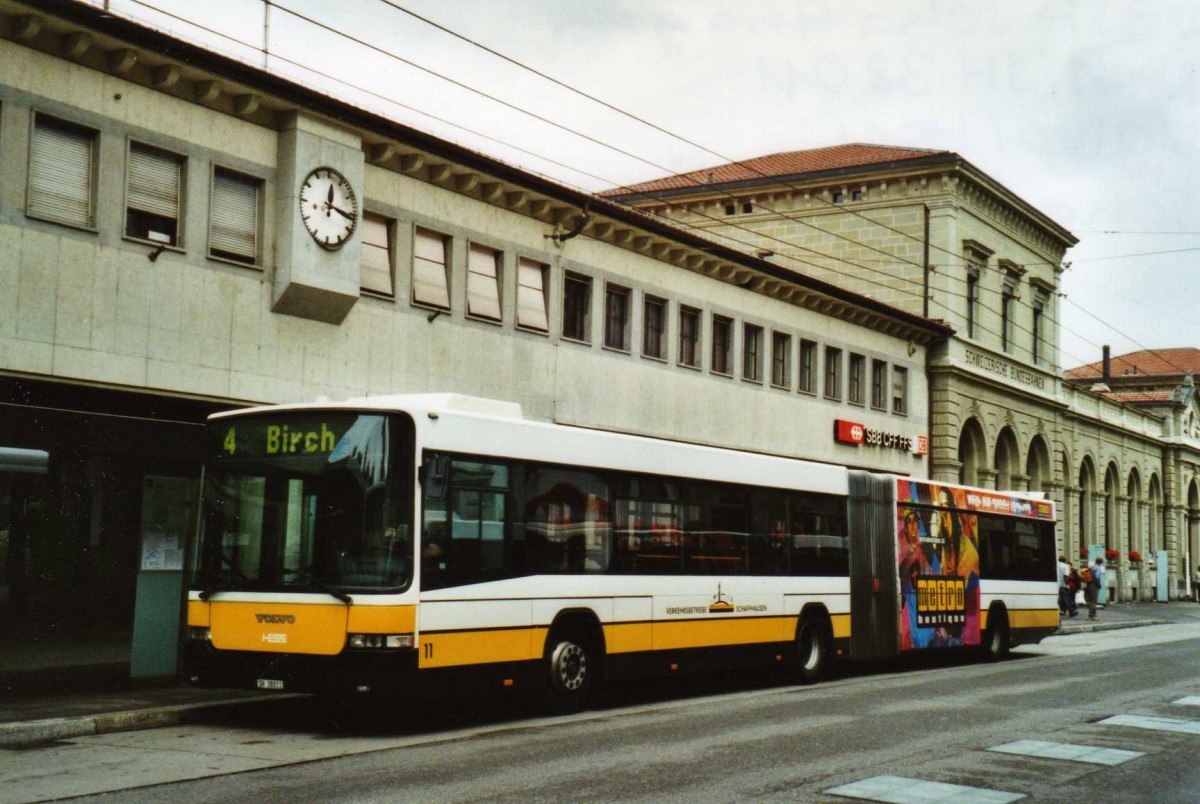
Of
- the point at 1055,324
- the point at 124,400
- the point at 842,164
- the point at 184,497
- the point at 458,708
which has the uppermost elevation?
the point at 842,164

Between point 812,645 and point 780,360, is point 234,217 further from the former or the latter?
point 780,360

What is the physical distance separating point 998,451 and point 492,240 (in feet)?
96.8

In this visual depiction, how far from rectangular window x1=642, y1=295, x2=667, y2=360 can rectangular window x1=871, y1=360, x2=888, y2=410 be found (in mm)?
11229

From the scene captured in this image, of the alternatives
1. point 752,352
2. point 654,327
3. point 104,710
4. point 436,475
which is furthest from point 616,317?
point 104,710

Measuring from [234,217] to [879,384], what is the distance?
2416 cm

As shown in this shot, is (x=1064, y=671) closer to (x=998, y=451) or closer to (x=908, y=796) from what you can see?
(x=908, y=796)

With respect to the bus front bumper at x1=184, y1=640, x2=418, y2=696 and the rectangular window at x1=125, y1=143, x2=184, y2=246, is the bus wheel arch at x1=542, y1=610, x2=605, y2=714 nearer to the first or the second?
the bus front bumper at x1=184, y1=640, x2=418, y2=696

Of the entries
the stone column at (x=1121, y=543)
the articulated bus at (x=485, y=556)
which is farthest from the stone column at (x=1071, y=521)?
the articulated bus at (x=485, y=556)

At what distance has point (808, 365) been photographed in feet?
116

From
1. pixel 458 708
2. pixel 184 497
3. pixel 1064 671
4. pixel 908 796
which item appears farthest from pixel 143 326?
pixel 1064 671

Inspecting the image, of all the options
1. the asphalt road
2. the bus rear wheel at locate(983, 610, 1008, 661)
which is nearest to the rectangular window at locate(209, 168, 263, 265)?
the asphalt road

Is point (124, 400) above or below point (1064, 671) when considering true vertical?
above

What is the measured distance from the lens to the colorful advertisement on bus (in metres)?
22.1

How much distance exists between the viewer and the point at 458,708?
15570mm
